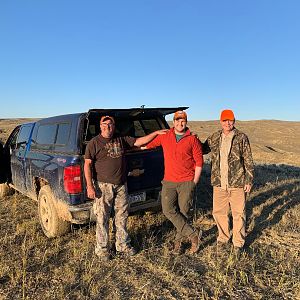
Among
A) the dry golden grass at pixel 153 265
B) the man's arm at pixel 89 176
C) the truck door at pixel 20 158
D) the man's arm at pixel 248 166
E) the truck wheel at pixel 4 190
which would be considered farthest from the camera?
the truck wheel at pixel 4 190

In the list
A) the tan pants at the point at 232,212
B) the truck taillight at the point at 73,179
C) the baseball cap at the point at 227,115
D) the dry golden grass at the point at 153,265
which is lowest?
the dry golden grass at the point at 153,265

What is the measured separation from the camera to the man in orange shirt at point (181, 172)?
4.49 meters

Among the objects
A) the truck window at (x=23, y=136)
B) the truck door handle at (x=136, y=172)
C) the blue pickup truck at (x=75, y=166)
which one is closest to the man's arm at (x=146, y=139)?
the blue pickup truck at (x=75, y=166)

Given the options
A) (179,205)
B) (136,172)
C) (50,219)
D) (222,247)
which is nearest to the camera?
(179,205)

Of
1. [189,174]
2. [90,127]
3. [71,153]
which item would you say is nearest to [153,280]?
[189,174]

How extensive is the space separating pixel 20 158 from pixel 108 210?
3.09 meters

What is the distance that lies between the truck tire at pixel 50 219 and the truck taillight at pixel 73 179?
2.11ft

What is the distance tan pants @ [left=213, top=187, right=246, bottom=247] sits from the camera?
15.7 feet

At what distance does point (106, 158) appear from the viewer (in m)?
4.48

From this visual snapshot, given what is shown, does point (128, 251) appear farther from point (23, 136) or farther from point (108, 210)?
point (23, 136)

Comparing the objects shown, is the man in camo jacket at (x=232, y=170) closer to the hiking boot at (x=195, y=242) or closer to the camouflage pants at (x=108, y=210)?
the hiking boot at (x=195, y=242)

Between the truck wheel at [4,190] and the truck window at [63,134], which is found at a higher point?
the truck window at [63,134]

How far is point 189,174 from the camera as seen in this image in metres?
4.54

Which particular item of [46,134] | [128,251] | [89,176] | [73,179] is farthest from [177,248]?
[46,134]
